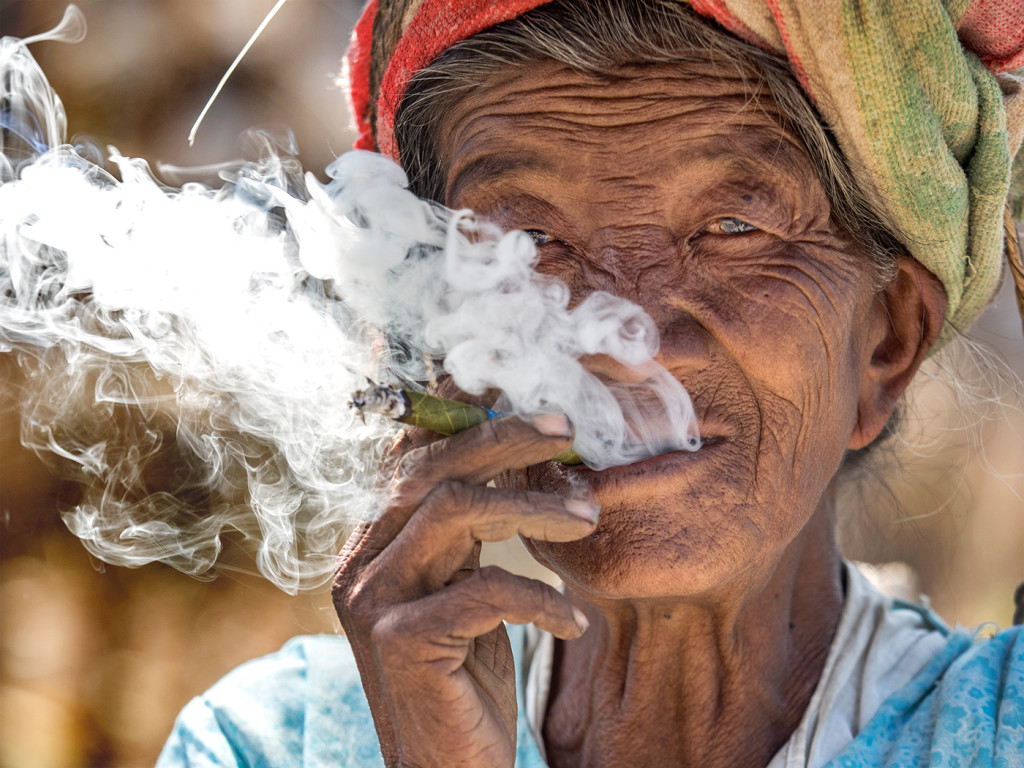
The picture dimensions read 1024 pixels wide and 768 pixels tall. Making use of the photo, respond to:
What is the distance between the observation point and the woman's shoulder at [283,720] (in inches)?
104

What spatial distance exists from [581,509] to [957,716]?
42.7 inches

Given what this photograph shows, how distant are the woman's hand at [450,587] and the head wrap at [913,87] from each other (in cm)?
97

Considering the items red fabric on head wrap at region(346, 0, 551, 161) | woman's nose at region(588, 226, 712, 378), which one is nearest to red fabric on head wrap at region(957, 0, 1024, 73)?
woman's nose at region(588, 226, 712, 378)

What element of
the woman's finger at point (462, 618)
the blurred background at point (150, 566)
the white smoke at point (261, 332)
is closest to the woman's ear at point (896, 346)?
the white smoke at point (261, 332)

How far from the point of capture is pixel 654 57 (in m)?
2.22

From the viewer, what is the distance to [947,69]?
2088mm

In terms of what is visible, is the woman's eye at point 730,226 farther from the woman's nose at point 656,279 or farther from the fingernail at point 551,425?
the fingernail at point 551,425

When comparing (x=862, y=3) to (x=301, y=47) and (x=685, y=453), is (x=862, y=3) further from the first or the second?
(x=301, y=47)

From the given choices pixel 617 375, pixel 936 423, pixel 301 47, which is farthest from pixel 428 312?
pixel 301 47

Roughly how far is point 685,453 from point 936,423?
4.42ft

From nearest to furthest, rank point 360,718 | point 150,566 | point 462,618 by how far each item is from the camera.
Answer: point 462,618 < point 360,718 < point 150,566

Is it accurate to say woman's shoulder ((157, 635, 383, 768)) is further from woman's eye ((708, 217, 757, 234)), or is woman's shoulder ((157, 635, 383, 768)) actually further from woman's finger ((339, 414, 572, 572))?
woman's eye ((708, 217, 757, 234))

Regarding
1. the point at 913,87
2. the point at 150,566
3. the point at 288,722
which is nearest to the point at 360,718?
the point at 288,722

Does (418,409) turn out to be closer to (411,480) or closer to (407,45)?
(411,480)
